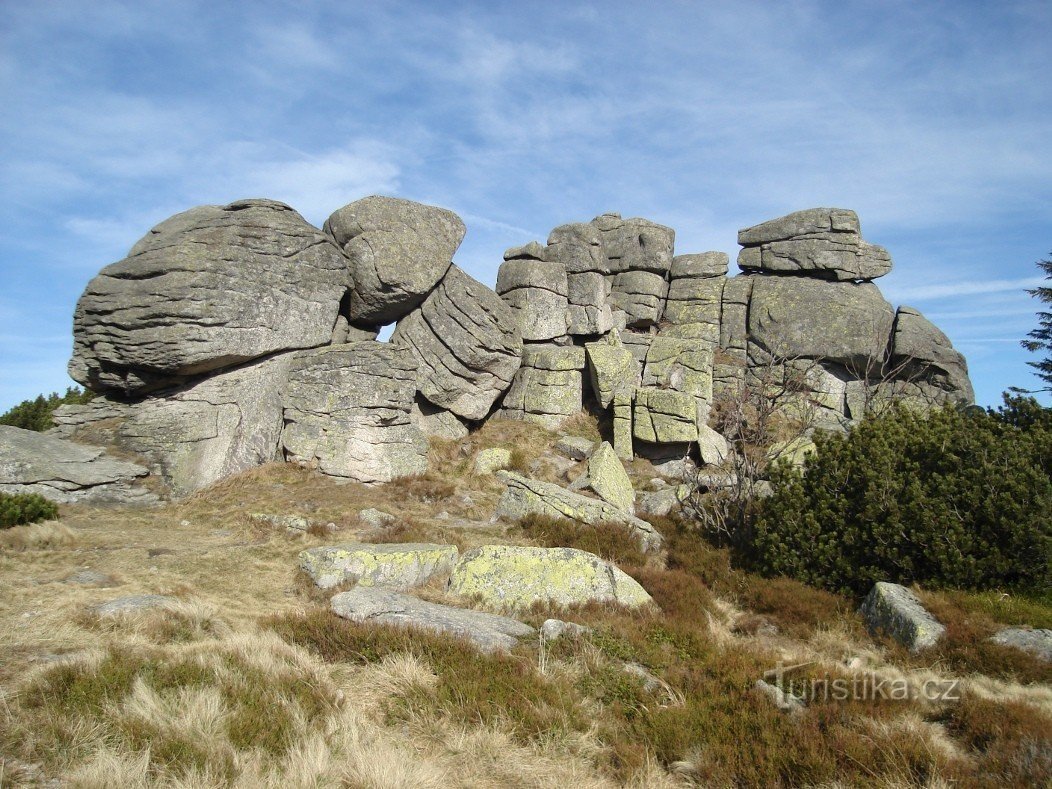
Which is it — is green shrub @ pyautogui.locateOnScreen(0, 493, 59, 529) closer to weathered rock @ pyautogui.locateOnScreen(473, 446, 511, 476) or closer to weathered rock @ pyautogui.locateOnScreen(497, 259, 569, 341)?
weathered rock @ pyautogui.locateOnScreen(473, 446, 511, 476)

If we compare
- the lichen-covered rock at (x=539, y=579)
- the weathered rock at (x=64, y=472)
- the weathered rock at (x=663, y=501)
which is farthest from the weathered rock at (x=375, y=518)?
the weathered rock at (x=663, y=501)

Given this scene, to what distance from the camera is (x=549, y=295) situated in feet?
106

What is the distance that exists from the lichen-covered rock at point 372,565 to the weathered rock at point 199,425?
885cm

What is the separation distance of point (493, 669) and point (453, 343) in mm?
19941

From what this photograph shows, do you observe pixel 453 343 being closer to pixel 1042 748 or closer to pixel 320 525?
pixel 320 525

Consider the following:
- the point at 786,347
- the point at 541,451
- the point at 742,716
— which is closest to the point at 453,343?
the point at 541,451

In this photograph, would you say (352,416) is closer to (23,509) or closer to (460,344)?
(460,344)

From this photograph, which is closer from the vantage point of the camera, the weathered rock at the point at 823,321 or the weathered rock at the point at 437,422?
the weathered rock at the point at 437,422

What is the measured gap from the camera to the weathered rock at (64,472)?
17703mm

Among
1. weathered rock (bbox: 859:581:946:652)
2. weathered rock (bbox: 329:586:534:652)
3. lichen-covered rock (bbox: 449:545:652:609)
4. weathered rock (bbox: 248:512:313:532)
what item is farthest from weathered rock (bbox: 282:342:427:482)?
weathered rock (bbox: 859:581:946:652)

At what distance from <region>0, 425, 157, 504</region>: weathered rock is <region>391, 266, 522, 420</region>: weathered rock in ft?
37.2

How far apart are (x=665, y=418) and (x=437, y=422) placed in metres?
9.98

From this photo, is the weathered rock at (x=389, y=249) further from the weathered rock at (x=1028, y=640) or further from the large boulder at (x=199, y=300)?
the weathered rock at (x=1028, y=640)

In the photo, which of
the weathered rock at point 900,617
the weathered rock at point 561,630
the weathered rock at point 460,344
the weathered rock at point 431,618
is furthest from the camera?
the weathered rock at point 460,344
